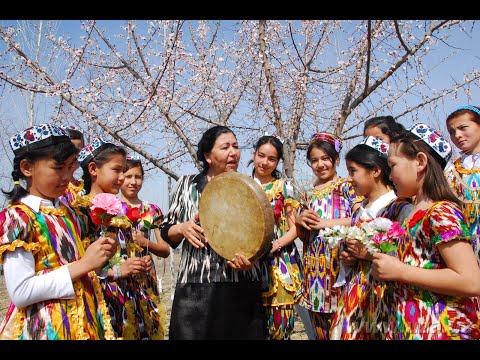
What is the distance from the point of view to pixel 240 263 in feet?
10.5

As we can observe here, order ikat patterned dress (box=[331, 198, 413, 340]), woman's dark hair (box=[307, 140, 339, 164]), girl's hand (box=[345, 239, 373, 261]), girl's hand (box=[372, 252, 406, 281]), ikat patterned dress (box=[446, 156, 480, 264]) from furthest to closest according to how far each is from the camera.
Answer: woman's dark hair (box=[307, 140, 339, 164]) < ikat patterned dress (box=[446, 156, 480, 264]) < ikat patterned dress (box=[331, 198, 413, 340]) < girl's hand (box=[345, 239, 373, 261]) < girl's hand (box=[372, 252, 406, 281])

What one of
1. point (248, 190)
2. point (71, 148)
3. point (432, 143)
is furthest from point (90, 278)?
point (432, 143)


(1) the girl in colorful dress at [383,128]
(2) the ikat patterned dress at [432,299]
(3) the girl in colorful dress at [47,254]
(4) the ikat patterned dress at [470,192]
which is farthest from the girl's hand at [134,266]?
(4) the ikat patterned dress at [470,192]

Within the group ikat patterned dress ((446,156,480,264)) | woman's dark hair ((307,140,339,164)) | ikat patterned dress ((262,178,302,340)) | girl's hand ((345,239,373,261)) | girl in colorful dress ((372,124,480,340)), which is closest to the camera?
girl in colorful dress ((372,124,480,340))

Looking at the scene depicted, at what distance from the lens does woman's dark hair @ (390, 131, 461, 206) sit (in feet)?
8.11

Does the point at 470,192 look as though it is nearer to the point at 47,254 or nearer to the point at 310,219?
the point at 310,219

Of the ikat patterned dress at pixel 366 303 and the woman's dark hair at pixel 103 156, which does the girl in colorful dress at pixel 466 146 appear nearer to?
the ikat patterned dress at pixel 366 303

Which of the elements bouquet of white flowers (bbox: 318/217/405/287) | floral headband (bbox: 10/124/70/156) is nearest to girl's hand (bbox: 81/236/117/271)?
floral headband (bbox: 10/124/70/156)

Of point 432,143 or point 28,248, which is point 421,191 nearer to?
point 432,143

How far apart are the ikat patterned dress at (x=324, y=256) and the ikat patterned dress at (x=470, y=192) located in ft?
2.38

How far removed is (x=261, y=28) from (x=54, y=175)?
4116 millimetres

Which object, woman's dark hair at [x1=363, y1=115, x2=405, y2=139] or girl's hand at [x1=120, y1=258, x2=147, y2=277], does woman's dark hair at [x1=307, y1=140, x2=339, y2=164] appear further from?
girl's hand at [x1=120, y1=258, x2=147, y2=277]

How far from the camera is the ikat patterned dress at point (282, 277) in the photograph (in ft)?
12.4

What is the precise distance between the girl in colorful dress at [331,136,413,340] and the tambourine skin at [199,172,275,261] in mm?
522
